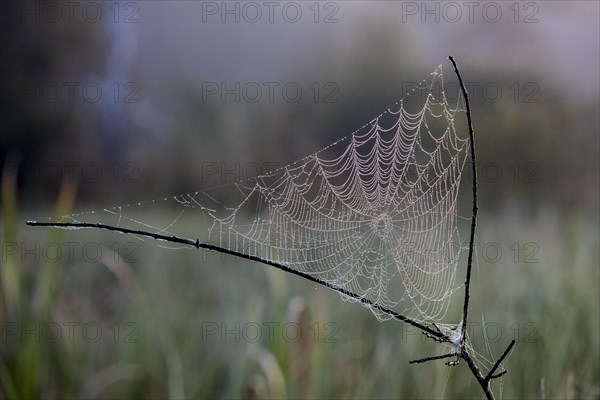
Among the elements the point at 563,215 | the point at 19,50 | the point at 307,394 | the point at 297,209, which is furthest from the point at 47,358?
the point at 19,50

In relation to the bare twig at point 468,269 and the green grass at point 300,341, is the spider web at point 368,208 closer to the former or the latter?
the bare twig at point 468,269

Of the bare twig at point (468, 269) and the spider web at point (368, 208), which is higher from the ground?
the spider web at point (368, 208)

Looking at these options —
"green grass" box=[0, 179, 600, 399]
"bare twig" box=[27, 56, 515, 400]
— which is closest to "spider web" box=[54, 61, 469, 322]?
"bare twig" box=[27, 56, 515, 400]

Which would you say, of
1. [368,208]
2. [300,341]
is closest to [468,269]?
[368,208]

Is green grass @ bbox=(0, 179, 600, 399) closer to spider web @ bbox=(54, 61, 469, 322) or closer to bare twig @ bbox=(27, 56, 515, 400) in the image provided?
spider web @ bbox=(54, 61, 469, 322)

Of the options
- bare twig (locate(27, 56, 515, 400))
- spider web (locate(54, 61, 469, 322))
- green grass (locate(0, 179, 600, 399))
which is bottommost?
green grass (locate(0, 179, 600, 399))

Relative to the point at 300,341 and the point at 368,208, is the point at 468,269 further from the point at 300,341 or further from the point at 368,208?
the point at 300,341

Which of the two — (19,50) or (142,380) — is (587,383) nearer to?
(142,380)

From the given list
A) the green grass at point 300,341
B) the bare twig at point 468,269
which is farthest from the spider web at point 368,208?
the green grass at point 300,341

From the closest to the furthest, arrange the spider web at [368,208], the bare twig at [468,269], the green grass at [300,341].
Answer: the bare twig at [468,269], the spider web at [368,208], the green grass at [300,341]
